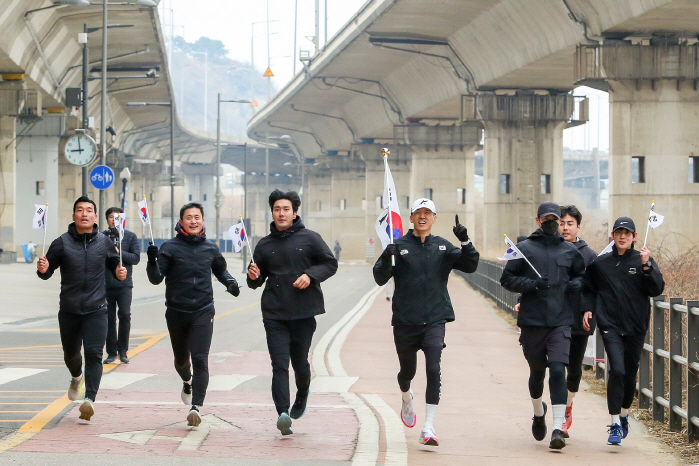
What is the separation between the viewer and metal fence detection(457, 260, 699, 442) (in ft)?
31.9

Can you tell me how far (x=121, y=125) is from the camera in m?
82.4

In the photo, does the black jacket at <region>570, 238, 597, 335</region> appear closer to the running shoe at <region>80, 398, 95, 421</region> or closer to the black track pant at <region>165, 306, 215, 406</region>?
the black track pant at <region>165, 306, 215, 406</region>

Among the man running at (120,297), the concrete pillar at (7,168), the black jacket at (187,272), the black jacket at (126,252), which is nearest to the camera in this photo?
the black jacket at (187,272)

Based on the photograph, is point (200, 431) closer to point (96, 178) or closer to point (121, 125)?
point (96, 178)

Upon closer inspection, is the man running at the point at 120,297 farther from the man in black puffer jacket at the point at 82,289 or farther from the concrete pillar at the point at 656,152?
the concrete pillar at the point at 656,152

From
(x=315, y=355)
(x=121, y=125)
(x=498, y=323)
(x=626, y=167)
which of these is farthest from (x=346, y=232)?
(x=315, y=355)

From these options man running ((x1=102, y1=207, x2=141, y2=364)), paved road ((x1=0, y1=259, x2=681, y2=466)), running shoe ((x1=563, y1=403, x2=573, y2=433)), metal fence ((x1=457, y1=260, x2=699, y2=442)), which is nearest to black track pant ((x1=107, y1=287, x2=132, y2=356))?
man running ((x1=102, y1=207, x2=141, y2=364))

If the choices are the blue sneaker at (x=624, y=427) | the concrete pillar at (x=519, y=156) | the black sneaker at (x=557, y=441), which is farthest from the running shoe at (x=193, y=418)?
the concrete pillar at (x=519, y=156)

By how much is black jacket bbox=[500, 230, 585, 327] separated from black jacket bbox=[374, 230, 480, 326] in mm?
390

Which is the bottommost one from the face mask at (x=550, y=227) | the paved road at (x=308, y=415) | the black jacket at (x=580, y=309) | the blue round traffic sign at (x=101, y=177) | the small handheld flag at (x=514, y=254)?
the paved road at (x=308, y=415)

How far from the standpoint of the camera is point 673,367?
10.4m

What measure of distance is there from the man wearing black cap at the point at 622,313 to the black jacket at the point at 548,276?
0.89 feet

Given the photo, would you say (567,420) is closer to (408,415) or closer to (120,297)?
(408,415)

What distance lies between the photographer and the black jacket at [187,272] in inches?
408
